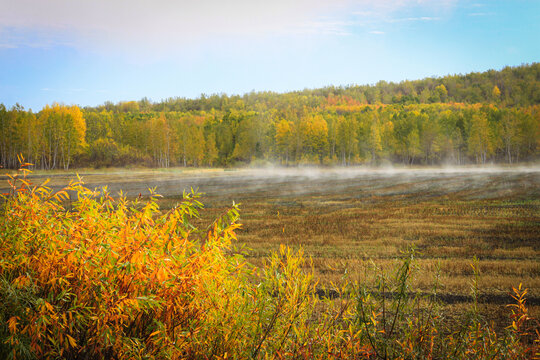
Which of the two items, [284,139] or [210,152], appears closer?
[284,139]

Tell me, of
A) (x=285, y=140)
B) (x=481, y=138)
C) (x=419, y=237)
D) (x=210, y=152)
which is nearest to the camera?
(x=419, y=237)

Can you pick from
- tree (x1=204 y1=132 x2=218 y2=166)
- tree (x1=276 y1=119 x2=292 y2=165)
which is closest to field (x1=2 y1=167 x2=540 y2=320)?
tree (x1=276 y1=119 x2=292 y2=165)

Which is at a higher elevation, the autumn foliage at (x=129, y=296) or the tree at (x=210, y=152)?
the tree at (x=210, y=152)

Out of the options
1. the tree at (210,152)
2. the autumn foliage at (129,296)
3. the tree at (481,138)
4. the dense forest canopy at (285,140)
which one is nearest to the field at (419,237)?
the autumn foliage at (129,296)

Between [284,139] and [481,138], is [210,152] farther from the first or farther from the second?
[481,138]

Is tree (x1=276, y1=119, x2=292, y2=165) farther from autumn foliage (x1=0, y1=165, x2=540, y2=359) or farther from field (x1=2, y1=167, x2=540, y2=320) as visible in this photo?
autumn foliage (x1=0, y1=165, x2=540, y2=359)

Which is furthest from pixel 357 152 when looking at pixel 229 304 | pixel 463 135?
pixel 229 304

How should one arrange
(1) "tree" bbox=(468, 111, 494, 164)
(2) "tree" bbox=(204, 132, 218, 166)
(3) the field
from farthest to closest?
1. (2) "tree" bbox=(204, 132, 218, 166)
2. (1) "tree" bbox=(468, 111, 494, 164)
3. (3) the field

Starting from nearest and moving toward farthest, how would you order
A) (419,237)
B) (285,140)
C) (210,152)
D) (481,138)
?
(419,237) → (481,138) → (285,140) → (210,152)

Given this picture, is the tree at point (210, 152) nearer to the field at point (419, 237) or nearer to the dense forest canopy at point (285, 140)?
the dense forest canopy at point (285, 140)

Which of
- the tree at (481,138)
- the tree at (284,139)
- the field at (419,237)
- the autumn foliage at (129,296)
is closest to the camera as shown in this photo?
the autumn foliage at (129,296)

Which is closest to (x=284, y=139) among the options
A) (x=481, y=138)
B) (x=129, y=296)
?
(x=481, y=138)

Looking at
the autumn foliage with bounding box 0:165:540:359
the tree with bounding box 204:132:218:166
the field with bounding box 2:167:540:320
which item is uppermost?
the tree with bounding box 204:132:218:166

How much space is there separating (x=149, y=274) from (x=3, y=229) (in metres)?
1.30
